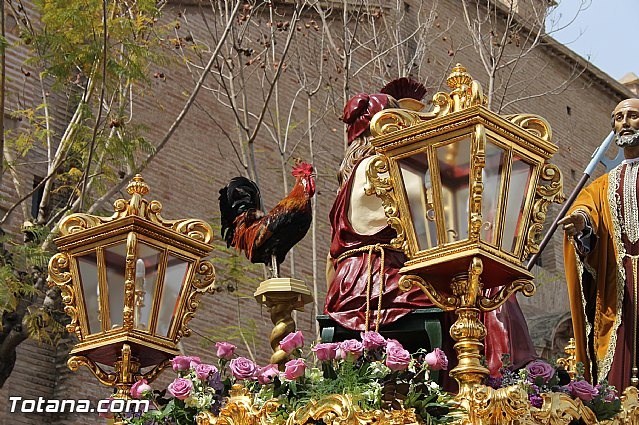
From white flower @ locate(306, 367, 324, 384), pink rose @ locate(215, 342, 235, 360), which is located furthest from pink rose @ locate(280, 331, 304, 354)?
pink rose @ locate(215, 342, 235, 360)

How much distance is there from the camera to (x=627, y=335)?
682 cm

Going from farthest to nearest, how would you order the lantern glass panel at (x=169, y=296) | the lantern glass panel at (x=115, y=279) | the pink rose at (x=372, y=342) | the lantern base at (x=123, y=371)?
the lantern glass panel at (x=169, y=296) → the lantern glass panel at (x=115, y=279) → the lantern base at (x=123, y=371) → the pink rose at (x=372, y=342)

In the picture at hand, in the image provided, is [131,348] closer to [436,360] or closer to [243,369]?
[243,369]

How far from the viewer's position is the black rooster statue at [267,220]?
6.93 metres

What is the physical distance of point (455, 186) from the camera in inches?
202

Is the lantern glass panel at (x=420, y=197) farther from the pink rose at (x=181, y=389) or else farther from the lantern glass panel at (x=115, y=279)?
the lantern glass panel at (x=115, y=279)

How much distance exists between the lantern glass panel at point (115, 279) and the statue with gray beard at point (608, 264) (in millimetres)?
2402

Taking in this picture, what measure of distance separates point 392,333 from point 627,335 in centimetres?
145

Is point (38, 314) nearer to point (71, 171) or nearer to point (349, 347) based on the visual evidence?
point (71, 171)

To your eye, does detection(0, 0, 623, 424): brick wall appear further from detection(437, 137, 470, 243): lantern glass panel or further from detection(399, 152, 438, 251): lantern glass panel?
Answer: detection(437, 137, 470, 243): lantern glass panel

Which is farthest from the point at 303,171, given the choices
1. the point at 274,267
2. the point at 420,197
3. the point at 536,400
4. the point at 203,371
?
the point at 536,400

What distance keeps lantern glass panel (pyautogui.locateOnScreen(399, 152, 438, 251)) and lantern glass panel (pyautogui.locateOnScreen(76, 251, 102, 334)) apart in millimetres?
2190

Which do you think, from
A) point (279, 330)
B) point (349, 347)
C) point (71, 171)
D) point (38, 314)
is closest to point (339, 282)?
point (279, 330)

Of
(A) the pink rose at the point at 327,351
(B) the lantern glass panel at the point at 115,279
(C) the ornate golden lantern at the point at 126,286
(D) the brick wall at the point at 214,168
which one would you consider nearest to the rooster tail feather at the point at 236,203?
(C) the ornate golden lantern at the point at 126,286
